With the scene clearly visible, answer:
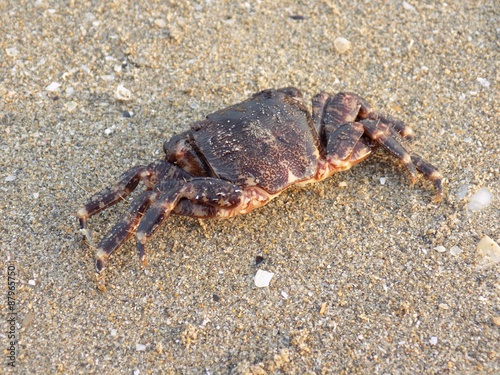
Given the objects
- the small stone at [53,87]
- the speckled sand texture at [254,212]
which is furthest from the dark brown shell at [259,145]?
the small stone at [53,87]

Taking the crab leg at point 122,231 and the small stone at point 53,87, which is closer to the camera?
the crab leg at point 122,231

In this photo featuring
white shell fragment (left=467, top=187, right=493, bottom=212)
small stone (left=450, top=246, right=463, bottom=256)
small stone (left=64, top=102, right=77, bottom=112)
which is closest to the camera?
small stone (left=450, top=246, right=463, bottom=256)

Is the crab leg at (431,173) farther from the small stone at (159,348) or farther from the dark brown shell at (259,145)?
the small stone at (159,348)

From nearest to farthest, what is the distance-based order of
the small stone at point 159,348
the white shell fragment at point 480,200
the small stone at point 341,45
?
1. the small stone at point 159,348
2. the white shell fragment at point 480,200
3. the small stone at point 341,45

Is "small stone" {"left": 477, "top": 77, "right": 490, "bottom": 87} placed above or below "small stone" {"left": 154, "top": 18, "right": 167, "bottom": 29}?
above

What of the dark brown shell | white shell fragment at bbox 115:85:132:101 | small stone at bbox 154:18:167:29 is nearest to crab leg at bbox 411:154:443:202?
the dark brown shell

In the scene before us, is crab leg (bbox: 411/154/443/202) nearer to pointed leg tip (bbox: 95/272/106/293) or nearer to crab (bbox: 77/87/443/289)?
crab (bbox: 77/87/443/289)

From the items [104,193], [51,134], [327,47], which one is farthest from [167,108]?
[327,47]
